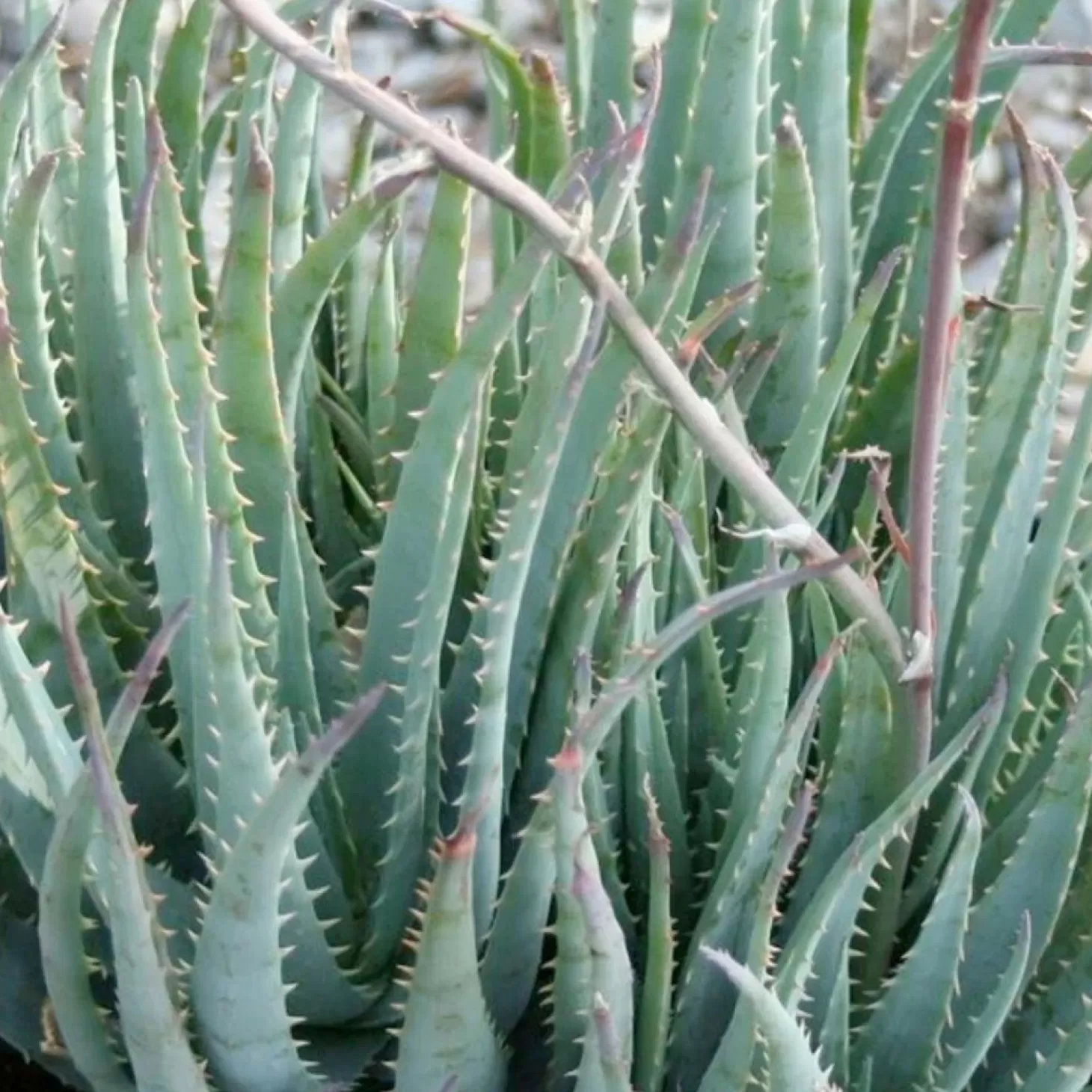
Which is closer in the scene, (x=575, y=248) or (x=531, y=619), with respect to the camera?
(x=575, y=248)

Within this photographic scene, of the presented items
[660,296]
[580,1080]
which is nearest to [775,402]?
[660,296]

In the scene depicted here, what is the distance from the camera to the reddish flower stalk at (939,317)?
1.28ft

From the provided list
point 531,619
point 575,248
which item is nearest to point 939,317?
point 575,248

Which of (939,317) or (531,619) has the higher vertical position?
(939,317)

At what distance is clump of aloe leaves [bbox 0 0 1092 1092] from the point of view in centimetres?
48

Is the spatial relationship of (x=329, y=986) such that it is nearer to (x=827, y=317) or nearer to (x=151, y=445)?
(x=151, y=445)

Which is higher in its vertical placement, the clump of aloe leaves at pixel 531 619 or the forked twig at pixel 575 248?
the forked twig at pixel 575 248

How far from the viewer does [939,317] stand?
0.43 metres

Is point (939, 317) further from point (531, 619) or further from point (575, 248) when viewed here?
point (531, 619)

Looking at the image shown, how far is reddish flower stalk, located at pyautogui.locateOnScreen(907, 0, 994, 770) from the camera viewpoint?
389 millimetres

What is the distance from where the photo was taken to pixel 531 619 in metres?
0.59

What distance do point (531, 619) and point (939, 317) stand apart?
21 centimetres

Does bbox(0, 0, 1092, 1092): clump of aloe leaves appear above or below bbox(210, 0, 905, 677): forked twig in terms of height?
below

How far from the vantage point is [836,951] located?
0.55 meters
